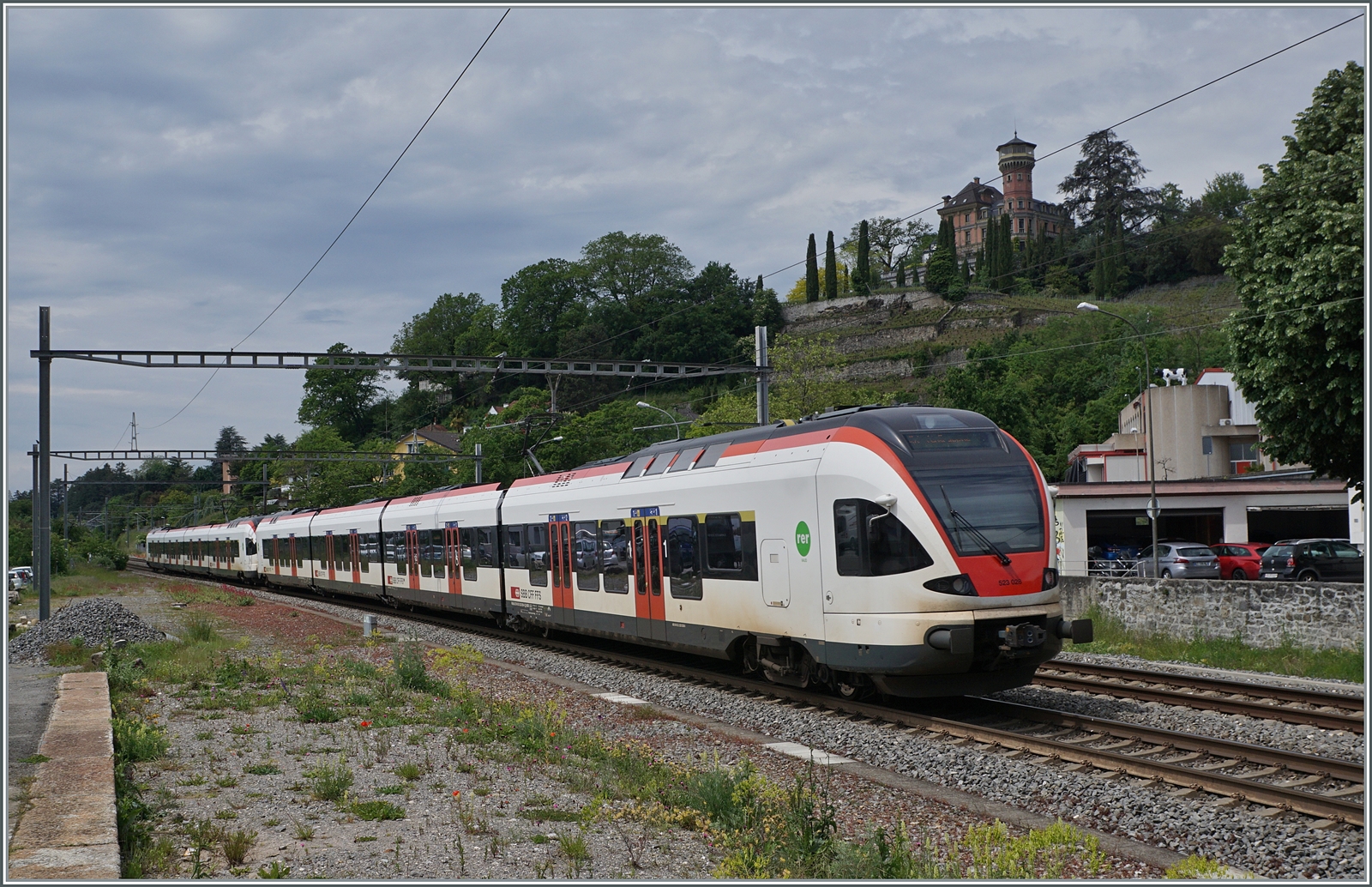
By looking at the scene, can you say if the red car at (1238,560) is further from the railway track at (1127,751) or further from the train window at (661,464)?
the railway track at (1127,751)

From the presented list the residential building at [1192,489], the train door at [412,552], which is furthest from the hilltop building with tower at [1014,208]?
the train door at [412,552]

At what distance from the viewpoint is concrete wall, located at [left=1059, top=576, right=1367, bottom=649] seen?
18.3m

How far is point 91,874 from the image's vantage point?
5.91 m

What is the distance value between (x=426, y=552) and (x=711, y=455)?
14.2m

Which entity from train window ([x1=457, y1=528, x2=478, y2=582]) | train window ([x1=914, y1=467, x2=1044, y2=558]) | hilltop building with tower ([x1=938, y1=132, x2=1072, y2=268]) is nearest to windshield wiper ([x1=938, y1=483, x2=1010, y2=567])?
train window ([x1=914, y1=467, x2=1044, y2=558])

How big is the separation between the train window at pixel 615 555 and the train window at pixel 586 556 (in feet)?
0.98

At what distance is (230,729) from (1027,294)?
111429mm

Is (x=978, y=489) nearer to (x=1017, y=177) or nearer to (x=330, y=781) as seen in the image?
(x=330, y=781)

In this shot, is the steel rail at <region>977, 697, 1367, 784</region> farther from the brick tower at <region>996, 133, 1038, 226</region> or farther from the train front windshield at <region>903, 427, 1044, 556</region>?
the brick tower at <region>996, 133, 1038, 226</region>

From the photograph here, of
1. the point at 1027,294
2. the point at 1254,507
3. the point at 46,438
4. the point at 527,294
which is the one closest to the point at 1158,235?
the point at 1027,294

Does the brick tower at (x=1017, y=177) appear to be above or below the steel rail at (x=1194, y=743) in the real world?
above

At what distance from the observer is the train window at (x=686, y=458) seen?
1612cm

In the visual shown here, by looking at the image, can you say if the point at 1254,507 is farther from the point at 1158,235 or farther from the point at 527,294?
the point at 527,294

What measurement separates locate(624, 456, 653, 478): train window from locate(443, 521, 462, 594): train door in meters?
8.78
